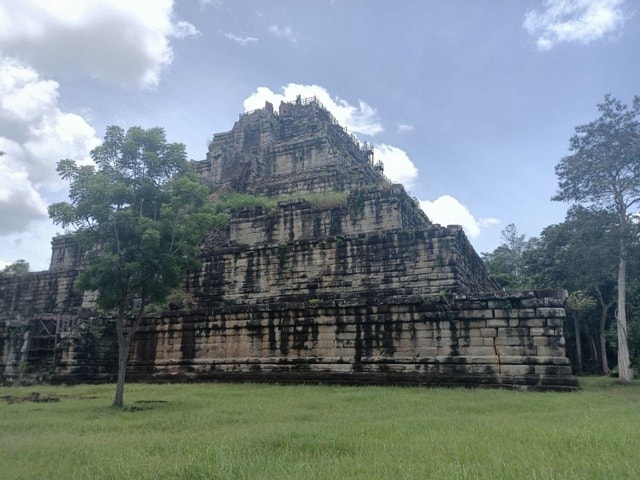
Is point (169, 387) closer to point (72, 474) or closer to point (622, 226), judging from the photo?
point (72, 474)

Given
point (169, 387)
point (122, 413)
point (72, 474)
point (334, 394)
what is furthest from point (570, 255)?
point (72, 474)

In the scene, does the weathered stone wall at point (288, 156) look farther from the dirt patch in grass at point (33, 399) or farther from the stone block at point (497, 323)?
the dirt patch in grass at point (33, 399)

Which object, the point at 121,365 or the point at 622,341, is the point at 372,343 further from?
the point at 622,341

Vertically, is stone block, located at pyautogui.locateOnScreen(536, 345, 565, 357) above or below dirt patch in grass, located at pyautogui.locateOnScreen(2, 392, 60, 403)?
above

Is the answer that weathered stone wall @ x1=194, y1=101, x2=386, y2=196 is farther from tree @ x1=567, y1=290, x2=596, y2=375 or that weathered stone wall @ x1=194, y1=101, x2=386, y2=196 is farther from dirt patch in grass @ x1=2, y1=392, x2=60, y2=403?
dirt patch in grass @ x1=2, y1=392, x2=60, y2=403

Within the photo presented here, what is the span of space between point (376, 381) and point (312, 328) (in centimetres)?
254

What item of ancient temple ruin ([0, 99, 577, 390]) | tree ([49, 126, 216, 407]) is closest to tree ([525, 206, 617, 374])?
ancient temple ruin ([0, 99, 577, 390])

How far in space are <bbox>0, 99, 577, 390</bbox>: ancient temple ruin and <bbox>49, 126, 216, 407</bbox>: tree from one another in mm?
4480

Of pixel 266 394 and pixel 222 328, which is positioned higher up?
pixel 222 328

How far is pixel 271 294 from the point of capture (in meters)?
17.8

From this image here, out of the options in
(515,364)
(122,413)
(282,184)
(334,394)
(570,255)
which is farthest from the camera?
(282,184)

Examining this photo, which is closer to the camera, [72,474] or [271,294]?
[72,474]

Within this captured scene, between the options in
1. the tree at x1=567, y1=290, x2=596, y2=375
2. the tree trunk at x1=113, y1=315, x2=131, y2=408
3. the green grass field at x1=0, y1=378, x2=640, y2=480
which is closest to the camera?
the green grass field at x1=0, y1=378, x2=640, y2=480

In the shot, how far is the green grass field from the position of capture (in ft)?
14.7
